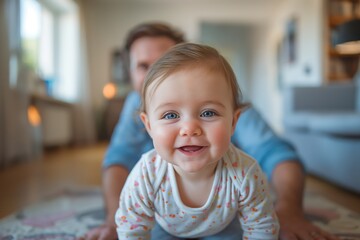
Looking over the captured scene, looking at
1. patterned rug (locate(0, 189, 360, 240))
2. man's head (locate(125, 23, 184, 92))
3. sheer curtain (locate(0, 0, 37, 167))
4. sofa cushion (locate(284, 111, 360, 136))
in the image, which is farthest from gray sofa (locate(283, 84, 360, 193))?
sheer curtain (locate(0, 0, 37, 167))

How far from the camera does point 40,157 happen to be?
3.10m

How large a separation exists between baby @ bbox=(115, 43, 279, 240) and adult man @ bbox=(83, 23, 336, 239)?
0.57ft

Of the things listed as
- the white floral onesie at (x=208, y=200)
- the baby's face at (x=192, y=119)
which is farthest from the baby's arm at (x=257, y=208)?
the baby's face at (x=192, y=119)

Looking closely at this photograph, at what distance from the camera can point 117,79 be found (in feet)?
19.2

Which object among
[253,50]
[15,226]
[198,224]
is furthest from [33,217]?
[253,50]

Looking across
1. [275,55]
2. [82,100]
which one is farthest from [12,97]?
[275,55]

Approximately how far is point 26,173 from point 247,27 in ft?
20.3

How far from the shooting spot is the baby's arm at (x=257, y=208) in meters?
0.64

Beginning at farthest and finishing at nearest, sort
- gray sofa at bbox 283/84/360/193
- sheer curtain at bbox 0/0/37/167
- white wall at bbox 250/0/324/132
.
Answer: white wall at bbox 250/0/324/132 < sheer curtain at bbox 0/0/37/167 < gray sofa at bbox 283/84/360/193

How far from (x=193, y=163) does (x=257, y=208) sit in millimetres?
179

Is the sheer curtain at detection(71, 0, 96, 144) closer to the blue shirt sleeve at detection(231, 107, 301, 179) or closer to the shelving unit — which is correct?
the shelving unit

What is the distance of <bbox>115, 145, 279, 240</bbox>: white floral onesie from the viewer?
639 millimetres

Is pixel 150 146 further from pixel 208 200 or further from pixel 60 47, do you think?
pixel 60 47

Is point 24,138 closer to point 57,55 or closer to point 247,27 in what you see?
point 57,55
